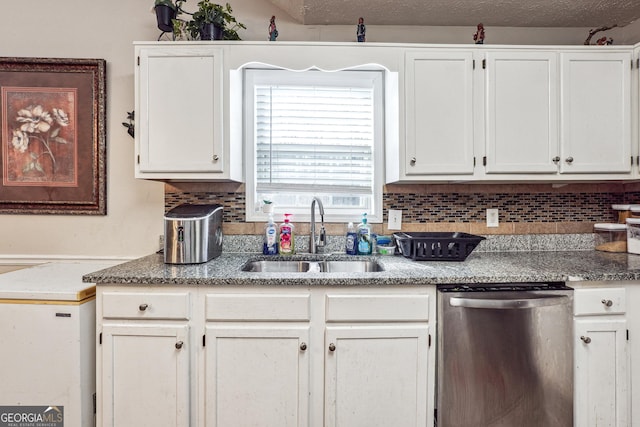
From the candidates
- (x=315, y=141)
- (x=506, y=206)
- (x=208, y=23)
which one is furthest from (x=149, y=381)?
(x=506, y=206)

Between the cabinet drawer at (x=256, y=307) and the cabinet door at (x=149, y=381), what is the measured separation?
0.16m

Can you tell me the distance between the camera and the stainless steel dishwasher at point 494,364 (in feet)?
4.88

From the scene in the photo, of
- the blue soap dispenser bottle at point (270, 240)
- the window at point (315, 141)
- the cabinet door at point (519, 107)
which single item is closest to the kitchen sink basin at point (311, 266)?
the blue soap dispenser bottle at point (270, 240)

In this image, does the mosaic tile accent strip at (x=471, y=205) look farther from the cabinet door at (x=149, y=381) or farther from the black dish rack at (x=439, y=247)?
the cabinet door at (x=149, y=381)

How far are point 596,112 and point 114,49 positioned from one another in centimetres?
285

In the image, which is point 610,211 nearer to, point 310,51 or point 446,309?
point 446,309

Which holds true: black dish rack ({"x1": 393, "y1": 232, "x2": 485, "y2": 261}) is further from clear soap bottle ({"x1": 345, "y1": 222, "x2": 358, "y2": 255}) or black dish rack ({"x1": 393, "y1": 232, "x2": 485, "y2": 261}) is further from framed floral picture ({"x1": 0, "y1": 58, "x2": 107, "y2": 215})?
framed floral picture ({"x1": 0, "y1": 58, "x2": 107, "y2": 215})

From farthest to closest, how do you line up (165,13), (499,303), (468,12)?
(468,12)
(165,13)
(499,303)

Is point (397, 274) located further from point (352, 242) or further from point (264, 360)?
point (264, 360)

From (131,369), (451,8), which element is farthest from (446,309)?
(451,8)

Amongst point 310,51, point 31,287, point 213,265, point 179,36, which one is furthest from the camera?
point 179,36

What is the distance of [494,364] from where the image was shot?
149cm

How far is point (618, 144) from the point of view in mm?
1918

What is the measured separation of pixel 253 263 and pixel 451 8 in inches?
73.0
